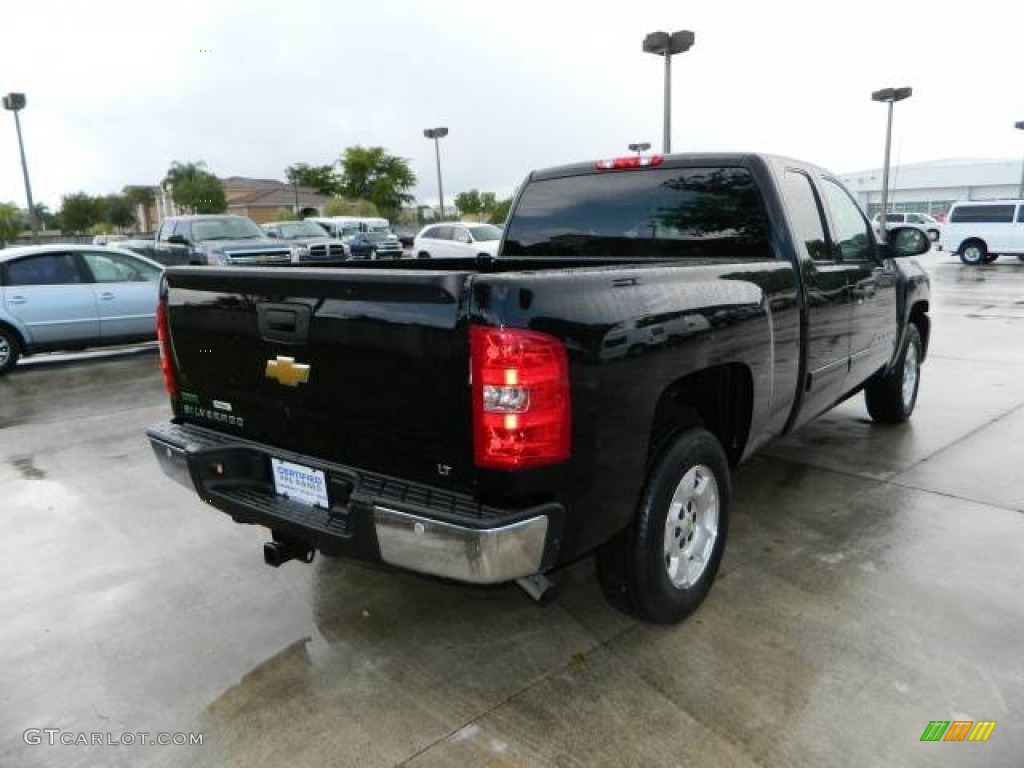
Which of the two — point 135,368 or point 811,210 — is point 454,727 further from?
point 135,368

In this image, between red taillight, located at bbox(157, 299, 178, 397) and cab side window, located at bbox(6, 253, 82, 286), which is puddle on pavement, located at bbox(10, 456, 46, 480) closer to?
red taillight, located at bbox(157, 299, 178, 397)

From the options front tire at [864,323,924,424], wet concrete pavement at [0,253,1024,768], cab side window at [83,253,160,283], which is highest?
cab side window at [83,253,160,283]

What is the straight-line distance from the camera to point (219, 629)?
3.11 meters

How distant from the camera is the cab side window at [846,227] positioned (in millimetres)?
4332

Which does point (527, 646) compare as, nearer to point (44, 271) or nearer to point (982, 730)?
point (982, 730)

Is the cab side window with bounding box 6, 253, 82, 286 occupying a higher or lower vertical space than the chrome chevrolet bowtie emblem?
higher

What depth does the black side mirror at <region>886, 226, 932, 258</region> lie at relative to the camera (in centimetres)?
476

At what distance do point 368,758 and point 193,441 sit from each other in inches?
56.5

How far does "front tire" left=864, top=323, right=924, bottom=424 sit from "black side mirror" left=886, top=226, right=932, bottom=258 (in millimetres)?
888

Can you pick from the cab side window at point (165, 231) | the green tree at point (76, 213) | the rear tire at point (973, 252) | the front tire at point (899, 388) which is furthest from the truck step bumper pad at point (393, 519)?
the green tree at point (76, 213)

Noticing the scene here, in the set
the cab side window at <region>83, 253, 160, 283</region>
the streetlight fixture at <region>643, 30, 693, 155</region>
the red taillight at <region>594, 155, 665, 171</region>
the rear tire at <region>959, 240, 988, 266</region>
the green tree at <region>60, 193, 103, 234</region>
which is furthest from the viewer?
the green tree at <region>60, 193, 103, 234</region>

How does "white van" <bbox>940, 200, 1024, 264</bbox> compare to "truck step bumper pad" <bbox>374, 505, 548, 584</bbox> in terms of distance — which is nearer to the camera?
"truck step bumper pad" <bbox>374, 505, 548, 584</bbox>

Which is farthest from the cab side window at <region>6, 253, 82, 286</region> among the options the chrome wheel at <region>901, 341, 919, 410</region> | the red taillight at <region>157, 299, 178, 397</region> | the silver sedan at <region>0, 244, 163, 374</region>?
the chrome wheel at <region>901, 341, 919, 410</region>

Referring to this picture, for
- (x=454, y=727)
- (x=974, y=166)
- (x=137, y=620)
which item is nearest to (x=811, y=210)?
(x=454, y=727)
